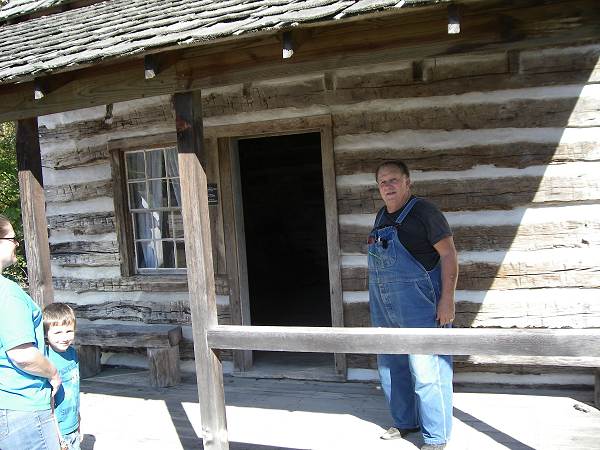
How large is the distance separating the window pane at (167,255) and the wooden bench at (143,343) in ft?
2.30

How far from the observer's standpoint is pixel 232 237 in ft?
21.3

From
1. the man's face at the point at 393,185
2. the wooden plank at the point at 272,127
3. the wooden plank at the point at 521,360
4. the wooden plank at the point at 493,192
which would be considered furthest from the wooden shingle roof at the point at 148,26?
the wooden plank at the point at 521,360

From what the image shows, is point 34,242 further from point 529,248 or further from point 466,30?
point 529,248

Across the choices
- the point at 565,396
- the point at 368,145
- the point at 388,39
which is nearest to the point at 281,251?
the point at 368,145

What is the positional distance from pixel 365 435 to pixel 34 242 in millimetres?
3028

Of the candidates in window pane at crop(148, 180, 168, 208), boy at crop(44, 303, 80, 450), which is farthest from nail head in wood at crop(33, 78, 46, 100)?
window pane at crop(148, 180, 168, 208)

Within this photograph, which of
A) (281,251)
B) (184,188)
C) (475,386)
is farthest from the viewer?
(281,251)

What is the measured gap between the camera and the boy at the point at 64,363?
3750mm

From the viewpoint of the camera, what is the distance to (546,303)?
546 centimetres

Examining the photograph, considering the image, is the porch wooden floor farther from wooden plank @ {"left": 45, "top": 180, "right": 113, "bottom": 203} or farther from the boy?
wooden plank @ {"left": 45, "top": 180, "right": 113, "bottom": 203}

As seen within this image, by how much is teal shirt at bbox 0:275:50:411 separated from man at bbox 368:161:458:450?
2251 mm

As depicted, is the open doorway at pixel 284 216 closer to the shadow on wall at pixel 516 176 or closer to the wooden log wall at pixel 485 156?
the wooden log wall at pixel 485 156

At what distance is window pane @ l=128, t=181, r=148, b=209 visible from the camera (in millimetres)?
7211

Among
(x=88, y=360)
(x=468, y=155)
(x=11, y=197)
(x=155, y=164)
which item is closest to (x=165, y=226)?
(x=155, y=164)
